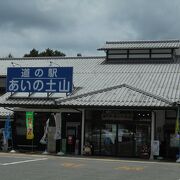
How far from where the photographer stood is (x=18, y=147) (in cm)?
3084

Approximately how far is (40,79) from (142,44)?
416 inches

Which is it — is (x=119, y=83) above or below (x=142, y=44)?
below

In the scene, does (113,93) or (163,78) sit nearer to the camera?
(113,93)

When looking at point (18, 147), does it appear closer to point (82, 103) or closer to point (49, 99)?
point (49, 99)

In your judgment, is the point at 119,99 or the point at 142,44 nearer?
the point at 119,99

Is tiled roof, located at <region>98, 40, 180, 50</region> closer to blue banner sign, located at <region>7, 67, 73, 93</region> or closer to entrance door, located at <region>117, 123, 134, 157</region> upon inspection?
blue banner sign, located at <region>7, 67, 73, 93</region>

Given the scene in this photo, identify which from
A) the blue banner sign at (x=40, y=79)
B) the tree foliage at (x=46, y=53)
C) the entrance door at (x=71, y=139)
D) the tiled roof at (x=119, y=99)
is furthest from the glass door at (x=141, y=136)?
the tree foliage at (x=46, y=53)

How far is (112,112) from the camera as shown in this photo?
27484 millimetres

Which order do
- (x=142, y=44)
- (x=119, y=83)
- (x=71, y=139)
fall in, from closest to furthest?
(x=71, y=139) → (x=119, y=83) → (x=142, y=44)

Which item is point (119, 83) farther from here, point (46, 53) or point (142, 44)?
point (46, 53)

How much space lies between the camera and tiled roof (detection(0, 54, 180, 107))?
26641mm

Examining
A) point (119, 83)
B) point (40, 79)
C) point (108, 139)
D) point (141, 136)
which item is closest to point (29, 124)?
point (40, 79)

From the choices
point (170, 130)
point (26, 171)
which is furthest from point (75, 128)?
point (26, 171)

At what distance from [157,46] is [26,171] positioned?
21.7 metres
